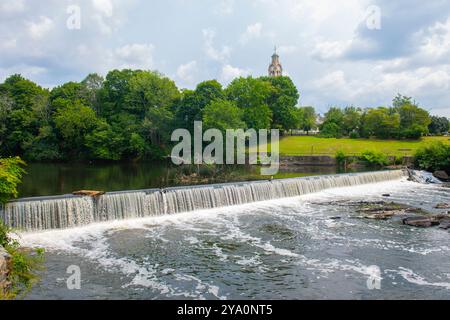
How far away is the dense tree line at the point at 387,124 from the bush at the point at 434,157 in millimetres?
20517

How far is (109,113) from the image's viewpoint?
62781mm

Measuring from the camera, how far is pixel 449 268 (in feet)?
46.6

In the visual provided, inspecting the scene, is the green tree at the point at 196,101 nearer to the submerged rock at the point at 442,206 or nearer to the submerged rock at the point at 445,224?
the submerged rock at the point at 442,206

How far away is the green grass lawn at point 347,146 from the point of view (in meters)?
58.0

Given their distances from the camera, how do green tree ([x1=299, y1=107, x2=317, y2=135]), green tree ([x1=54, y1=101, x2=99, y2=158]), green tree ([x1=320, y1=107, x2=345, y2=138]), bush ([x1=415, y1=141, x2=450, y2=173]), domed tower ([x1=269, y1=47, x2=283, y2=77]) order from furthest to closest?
domed tower ([x1=269, y1=47, x2=283, y2=77]) < green tree ([x1=299, y1=107, x2=317, y2=135]) < green tree ([x1=320, y1=107, x2=345, y2=138]) < green tree ([x1=54, y1=101, x2=99, y2=158]) < bush ([x1=415, y1=141, x2=450, y2=173])

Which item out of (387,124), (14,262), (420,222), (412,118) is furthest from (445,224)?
(412,118)

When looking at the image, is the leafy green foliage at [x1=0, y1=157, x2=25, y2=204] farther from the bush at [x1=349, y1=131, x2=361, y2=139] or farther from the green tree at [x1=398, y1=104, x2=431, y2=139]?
the bush at [x1=349, y1=131, x2=361, y2=139]

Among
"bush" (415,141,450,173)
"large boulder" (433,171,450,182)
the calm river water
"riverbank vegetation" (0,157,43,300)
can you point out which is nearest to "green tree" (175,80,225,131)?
"bush" (415,141,450,173)

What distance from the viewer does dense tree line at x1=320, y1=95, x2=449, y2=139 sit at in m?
67.3

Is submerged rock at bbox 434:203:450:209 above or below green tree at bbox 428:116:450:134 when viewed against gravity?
below

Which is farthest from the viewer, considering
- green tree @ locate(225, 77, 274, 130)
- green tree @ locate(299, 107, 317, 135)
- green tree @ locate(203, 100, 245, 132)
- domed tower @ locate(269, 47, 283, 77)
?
domed tower @ locate(269, 47, 283, 77)

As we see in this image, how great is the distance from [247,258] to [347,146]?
51.3 metres

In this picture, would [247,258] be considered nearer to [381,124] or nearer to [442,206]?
[442,206]
